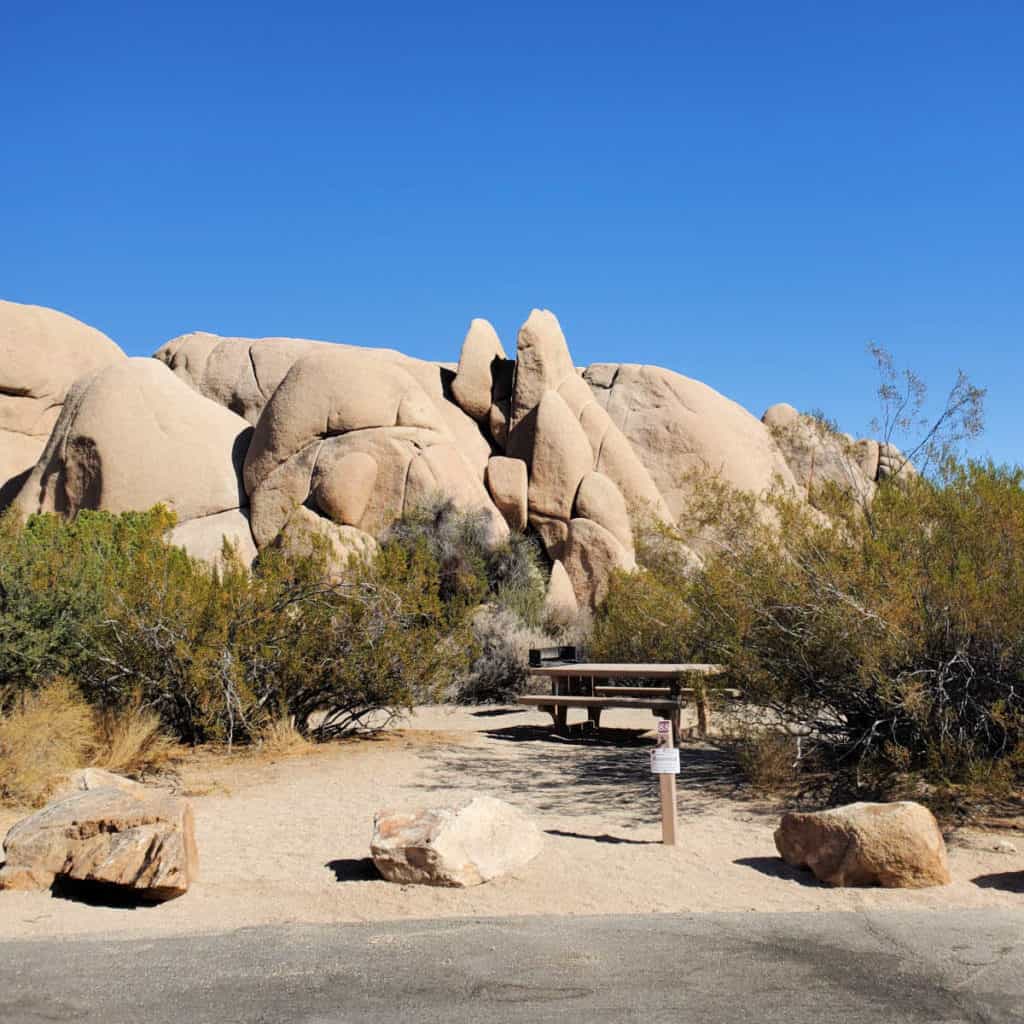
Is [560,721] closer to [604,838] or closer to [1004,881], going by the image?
[604,838]

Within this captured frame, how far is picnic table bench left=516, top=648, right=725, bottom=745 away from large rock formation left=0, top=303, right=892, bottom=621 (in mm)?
7577

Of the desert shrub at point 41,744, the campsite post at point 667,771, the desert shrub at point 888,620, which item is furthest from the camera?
the desert shrub at point 41,744

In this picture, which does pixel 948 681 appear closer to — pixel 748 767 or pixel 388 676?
pixel 748 767

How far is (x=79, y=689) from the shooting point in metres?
12.7

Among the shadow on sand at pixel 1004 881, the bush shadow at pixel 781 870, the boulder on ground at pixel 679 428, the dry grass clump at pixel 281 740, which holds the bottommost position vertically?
the bush shadow at pixel 781 870

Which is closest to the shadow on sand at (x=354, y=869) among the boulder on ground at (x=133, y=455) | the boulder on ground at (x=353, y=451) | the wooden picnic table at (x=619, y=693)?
the wooden picnic table at (x=619, y=693)

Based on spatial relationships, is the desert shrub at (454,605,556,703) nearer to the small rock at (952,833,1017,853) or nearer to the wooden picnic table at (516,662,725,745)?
the wooden picnic table at (516,662,725,745)

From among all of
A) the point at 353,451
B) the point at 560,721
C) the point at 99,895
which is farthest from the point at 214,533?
the point at 99,895

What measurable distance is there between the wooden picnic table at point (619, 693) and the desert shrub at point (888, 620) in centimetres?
113

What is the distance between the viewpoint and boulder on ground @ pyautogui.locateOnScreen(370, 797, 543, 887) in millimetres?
7289

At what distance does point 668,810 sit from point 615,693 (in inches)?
329

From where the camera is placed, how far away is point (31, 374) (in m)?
35.1

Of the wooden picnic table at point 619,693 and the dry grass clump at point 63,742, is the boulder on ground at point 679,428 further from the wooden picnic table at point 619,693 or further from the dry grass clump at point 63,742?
the dry grass clump at point 63,742

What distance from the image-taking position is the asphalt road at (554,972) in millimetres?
4926
